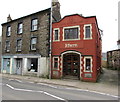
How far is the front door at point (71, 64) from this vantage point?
13.0 m

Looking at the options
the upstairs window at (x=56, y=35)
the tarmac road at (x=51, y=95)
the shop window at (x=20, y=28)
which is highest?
the shop window at (x=20, y=28)

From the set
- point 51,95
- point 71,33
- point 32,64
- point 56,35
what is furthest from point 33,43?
point 51,95

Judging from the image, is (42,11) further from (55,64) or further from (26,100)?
(26,100)

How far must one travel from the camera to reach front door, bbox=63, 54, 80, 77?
13.0 meters

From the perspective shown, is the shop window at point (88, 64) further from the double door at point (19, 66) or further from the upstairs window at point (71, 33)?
the double door at point (19, 66)

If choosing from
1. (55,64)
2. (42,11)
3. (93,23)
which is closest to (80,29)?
(93,23)

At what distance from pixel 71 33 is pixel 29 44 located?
7.19 meters

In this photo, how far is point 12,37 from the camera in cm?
1862

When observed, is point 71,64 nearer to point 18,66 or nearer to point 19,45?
point 18,66

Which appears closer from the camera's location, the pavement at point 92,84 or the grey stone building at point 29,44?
the pavement at point 92,84

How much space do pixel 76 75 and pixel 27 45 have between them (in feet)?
30.1

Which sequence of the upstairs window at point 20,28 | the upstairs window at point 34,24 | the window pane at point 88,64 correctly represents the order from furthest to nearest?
the upstairs window at point 20,28, the upstairs window at point 34,24, the window pane at point 88,64

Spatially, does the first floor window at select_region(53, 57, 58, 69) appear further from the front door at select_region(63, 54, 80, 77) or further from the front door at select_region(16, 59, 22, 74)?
the front door at select_region(16, 59, 22, 74)

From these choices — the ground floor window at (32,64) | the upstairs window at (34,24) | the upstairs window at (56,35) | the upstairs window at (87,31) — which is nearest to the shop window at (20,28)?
the upstairs window at (34,24)
